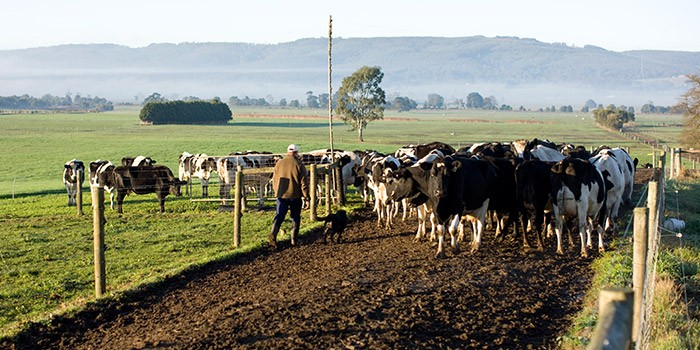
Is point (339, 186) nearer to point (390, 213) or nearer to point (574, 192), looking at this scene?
point (390, 213)

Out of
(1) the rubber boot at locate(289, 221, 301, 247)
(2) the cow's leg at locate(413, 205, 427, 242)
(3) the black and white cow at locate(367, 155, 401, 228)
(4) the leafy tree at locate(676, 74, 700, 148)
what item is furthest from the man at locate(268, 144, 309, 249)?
(4) the leafy tree at locate(676, 74, 700, 148)

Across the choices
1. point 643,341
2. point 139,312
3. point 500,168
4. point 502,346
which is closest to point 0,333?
point 139,312

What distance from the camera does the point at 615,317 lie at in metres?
3.72

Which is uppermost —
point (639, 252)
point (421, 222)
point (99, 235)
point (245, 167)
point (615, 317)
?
point (615, 317)

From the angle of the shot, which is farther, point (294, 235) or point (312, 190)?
point (312, 190)

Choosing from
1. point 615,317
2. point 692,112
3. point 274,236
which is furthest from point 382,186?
point 692,112

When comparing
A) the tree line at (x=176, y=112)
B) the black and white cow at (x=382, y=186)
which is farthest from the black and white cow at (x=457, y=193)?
the tree line at (x=176, y=112)

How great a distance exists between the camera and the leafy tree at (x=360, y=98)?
277 feet

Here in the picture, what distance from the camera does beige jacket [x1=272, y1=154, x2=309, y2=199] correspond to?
53.3 ft

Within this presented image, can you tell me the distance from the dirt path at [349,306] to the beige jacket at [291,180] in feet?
6.36

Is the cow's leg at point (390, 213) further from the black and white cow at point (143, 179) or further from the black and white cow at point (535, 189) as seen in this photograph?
the black and white cow at point (143, 179)

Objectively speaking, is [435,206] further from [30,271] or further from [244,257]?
[30,271]

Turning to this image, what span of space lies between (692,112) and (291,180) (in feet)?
118

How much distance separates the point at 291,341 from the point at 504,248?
7.59m
